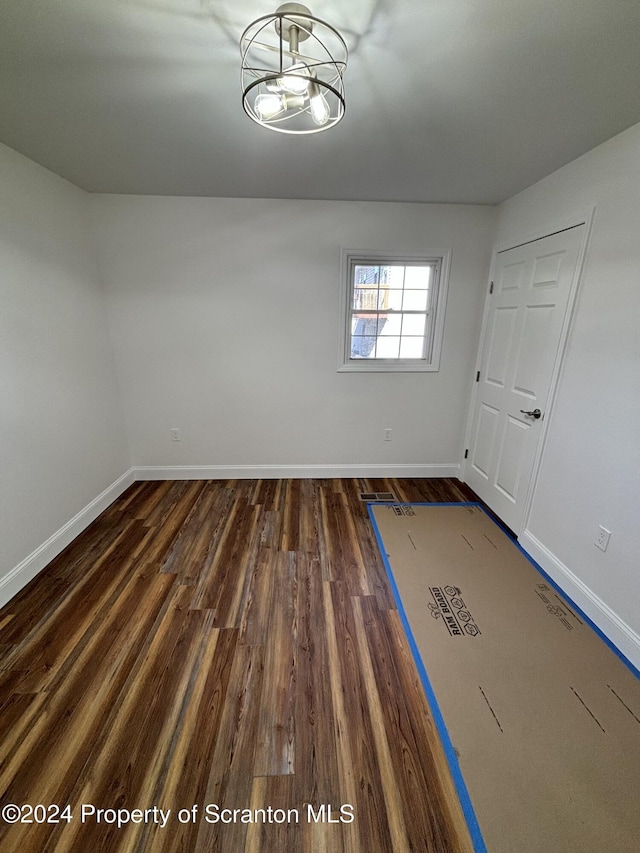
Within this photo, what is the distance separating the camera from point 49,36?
1.11m

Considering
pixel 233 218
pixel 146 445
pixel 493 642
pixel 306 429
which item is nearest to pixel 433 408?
pixel 306 429

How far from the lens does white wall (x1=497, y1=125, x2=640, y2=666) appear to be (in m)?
1.56

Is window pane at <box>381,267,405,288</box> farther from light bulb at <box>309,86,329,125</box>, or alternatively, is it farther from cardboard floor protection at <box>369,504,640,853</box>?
cardboard floor protection at <box>369,504,640,853</box>

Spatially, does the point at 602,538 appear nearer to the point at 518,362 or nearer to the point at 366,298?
the point at 518,362

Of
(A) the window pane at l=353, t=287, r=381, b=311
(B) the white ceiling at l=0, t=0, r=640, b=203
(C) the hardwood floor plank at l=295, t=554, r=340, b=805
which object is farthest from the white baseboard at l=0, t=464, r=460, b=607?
(B) the white ceiling at l=0, t=0, r=640, b=203

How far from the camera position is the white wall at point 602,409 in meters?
1.56

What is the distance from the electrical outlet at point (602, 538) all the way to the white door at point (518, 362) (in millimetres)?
593

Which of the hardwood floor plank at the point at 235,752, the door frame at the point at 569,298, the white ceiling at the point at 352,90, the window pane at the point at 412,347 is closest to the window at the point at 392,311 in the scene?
the window pane at the point at 412,347

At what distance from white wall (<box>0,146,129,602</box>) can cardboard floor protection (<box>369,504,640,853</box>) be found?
91.1 inches

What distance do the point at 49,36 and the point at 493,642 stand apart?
122 inches

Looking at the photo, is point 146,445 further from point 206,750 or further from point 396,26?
point 396,26

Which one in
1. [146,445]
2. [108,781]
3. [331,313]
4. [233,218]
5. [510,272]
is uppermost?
[233,218]

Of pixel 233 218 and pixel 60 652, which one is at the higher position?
pixel 233 218

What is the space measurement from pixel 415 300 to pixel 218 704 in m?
3.08
